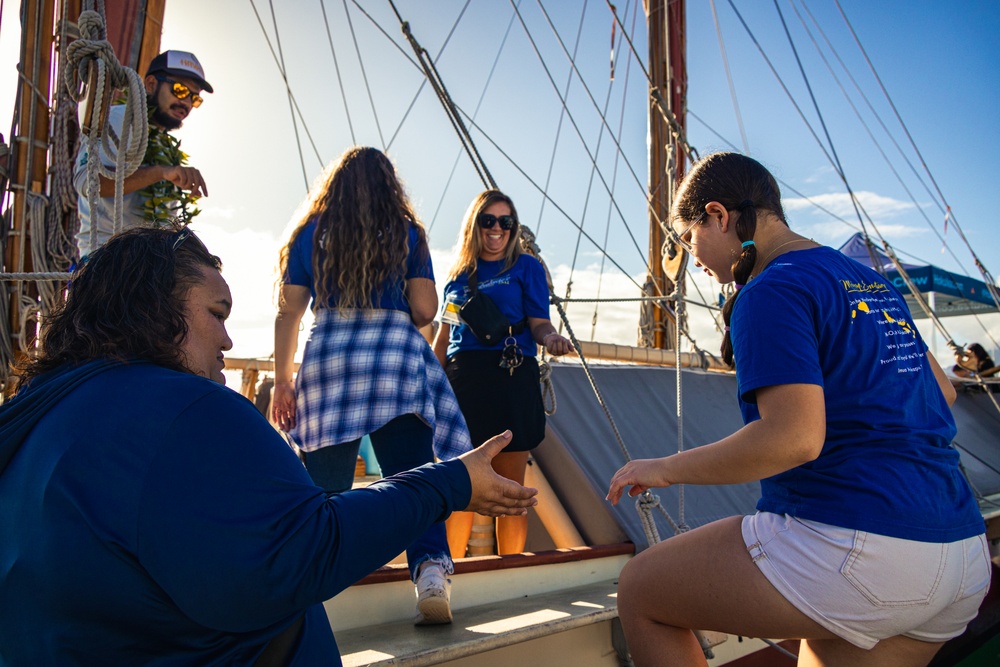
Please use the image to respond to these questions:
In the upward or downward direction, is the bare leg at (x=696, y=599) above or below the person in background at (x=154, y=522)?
below

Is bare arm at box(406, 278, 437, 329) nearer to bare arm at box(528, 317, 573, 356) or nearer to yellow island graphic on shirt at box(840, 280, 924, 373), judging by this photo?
bare arm at box(528, 317, 573, 356)

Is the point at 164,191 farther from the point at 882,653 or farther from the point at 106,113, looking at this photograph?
the point at 882,653

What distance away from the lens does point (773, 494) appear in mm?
1501

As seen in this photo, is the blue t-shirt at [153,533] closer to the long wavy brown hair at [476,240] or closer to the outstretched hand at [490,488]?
the outstretched hand at [490,488]

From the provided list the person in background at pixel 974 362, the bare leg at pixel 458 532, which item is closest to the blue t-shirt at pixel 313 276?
the bare leg at pixel 458 532

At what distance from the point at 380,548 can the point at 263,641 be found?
0.20 metres

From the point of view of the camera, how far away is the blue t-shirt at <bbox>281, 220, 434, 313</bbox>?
2.39 m

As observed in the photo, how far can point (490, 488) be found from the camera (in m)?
1.31

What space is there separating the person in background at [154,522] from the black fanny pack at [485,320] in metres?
1.82

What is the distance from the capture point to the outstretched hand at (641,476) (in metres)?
1.47

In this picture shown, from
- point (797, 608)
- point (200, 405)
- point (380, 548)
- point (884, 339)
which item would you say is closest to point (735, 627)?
point (797, 608)

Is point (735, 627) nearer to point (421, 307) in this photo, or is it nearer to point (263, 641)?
point (263, 641)

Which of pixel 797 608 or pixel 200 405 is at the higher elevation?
pixel 200 405

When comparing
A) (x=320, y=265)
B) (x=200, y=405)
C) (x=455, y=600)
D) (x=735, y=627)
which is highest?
(x=320, y=265)
